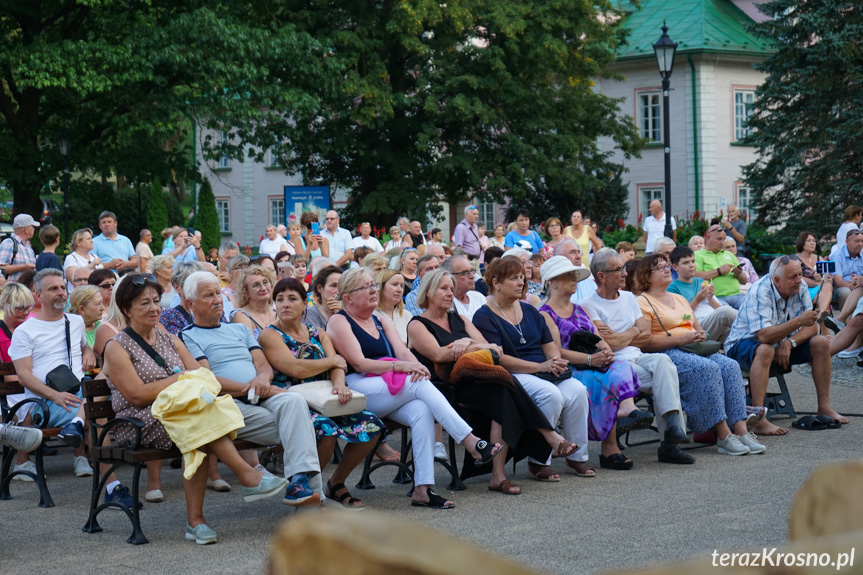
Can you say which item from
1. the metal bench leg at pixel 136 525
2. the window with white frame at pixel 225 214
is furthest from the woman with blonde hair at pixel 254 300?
the window with white frame at pixel 225 214

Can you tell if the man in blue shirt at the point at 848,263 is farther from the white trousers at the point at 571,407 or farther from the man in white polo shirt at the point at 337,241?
the white trousers at the point at 571,407

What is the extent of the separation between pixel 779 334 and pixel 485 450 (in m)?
3.77

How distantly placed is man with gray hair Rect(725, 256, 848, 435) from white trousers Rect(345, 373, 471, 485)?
366 centimetres

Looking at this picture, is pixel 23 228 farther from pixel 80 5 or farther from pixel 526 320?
pixel 80 5

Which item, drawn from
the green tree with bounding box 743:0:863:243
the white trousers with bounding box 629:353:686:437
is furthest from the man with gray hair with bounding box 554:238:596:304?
the green tree with bounding box 743:0:863:243

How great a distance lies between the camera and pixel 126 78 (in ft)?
76.3

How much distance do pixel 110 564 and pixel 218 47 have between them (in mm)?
20952

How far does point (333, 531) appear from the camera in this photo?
814mm

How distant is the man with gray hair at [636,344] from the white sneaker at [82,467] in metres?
4.36

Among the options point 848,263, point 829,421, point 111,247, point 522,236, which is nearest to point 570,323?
point 829,421

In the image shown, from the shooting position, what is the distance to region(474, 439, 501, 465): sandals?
725 cm

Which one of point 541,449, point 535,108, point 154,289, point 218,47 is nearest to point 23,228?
point 154,289

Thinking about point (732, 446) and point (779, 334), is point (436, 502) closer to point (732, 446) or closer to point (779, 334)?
point (732, 446)

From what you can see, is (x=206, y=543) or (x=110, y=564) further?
(x=206, y=543)
